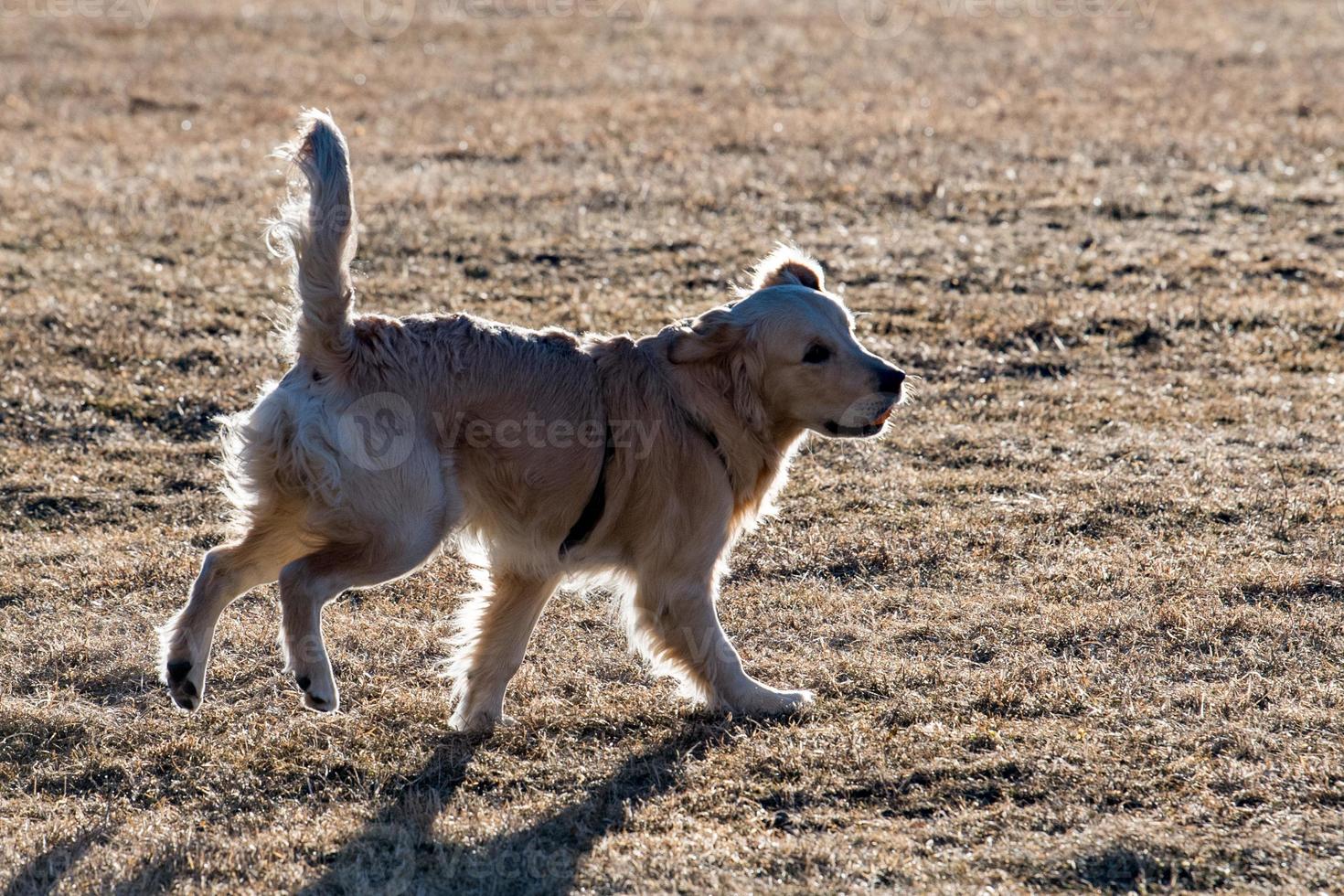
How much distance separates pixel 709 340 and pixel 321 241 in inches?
52.5

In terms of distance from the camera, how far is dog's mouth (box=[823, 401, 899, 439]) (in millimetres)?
5316

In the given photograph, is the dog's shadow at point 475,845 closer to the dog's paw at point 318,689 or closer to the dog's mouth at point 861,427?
the dog's paw at point 318,689

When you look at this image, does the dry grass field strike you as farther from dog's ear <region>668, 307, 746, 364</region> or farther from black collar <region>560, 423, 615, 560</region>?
dog's ear <region>668, 307, 746, 364</region>

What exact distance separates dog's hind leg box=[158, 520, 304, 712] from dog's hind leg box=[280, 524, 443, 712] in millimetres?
199

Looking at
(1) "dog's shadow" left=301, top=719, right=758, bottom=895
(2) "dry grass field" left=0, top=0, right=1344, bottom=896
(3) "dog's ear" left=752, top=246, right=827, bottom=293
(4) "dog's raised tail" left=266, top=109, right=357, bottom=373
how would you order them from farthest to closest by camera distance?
(3) "dog's ear" left=752, top=246, right=827, bottom=293 < (4) "dog's raised tail" left=266, top=109, right=357, bottom=373 < (2) "dry grass field" left=0, top=0, right=1344, bottom=896 < (1) "dog's shadow" left=301, top=719, right=758, bottom=895

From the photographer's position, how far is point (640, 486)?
5.24 meters

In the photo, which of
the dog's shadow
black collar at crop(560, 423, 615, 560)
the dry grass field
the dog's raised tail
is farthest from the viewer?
black collar at crop(560, 423, 615, 560)

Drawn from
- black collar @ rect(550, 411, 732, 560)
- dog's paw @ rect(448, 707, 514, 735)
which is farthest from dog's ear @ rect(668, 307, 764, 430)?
dog's paw @ rect(448, 707, 514, 735)

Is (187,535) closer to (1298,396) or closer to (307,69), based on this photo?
(1298,396)

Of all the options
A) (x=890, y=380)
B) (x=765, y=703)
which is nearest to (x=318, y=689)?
(x=765, y=703)

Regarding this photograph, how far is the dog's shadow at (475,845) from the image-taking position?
14.1ft

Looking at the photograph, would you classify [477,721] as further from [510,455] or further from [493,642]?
[510,455]

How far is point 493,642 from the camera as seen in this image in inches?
216

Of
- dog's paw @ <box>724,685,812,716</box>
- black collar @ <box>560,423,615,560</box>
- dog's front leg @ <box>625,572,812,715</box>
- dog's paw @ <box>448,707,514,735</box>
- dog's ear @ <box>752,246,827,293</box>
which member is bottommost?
dog's paw @ <box>448,707,514,735</box>
